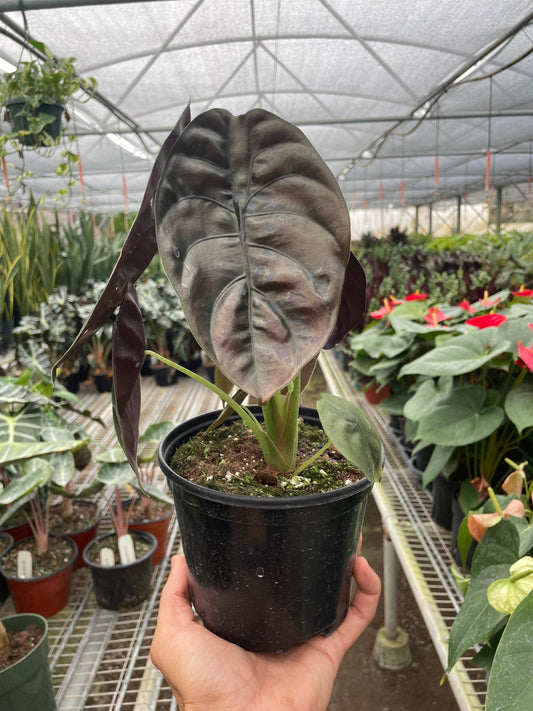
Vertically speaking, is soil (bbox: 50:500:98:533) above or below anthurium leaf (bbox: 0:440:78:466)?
below

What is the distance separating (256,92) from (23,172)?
4492 millimetres

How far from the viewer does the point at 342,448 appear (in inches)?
21.0

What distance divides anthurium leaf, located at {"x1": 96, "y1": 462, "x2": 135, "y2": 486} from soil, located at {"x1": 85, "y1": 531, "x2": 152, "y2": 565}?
0.19 metres

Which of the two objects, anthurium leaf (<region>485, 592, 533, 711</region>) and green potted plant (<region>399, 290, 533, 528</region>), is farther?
green potted plant (<region>399, 290, 533, 528</region>)

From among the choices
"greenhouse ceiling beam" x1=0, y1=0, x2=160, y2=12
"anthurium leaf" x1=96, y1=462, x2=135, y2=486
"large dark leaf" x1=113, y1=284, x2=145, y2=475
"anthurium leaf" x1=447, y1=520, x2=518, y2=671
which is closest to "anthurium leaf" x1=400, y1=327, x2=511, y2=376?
"anthurium leaf" x1=447, y1=520, x2=518, y2=671

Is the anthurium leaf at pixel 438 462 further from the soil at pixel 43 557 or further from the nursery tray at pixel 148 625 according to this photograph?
the soil at pixel 43 557

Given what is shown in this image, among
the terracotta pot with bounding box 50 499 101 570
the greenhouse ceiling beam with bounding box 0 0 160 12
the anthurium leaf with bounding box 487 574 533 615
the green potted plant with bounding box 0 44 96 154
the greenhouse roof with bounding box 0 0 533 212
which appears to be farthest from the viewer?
the greenhouse roof with bounding box 0 0 533 212

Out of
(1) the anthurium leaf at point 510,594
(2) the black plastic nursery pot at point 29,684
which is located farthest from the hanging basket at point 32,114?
(1) the anthurium leaf at point 510,594

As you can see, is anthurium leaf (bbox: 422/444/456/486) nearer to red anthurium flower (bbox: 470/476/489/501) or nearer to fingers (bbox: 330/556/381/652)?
red anthurium flower (bbox: 470/476/489/501)

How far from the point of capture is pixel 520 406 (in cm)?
124

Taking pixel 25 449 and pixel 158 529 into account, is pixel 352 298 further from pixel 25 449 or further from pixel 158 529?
pixel 158 529

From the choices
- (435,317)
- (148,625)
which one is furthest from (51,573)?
(435,317)

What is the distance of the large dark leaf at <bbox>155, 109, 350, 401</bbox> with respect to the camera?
1.46 ft

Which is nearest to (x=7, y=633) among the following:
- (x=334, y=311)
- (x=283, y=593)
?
(x=283, y=593)
